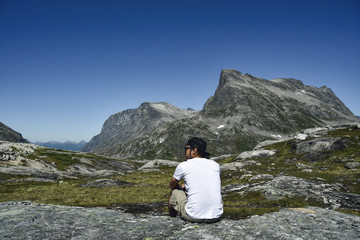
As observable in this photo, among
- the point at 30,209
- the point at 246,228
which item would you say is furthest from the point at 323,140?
the point at 30,209

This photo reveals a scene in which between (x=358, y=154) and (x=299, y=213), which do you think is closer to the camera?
(x=299, y=213)

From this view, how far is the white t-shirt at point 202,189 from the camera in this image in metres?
9.13

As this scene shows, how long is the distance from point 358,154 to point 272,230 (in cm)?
6771

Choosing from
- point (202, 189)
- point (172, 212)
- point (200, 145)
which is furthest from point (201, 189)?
point (172, 212)

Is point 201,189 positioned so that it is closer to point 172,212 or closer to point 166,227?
point 166,227

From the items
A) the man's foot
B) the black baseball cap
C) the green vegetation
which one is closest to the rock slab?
the man's foot

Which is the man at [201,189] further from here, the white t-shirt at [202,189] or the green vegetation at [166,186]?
the green vegetation at [166,186]

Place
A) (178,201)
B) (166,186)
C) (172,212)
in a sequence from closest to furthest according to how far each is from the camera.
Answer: (178,201)
(172,212)
(166,186)

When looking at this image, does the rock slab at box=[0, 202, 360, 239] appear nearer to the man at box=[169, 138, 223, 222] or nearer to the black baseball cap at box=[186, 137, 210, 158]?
the man at box=[169, 138, 223, 222]

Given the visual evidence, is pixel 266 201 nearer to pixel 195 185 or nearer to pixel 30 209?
pixel 195 185

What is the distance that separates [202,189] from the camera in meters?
9.09

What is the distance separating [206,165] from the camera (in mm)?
9508

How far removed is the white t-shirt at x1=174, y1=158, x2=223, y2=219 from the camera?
30.0 ft

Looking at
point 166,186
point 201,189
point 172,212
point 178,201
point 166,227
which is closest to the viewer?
point 201,189
